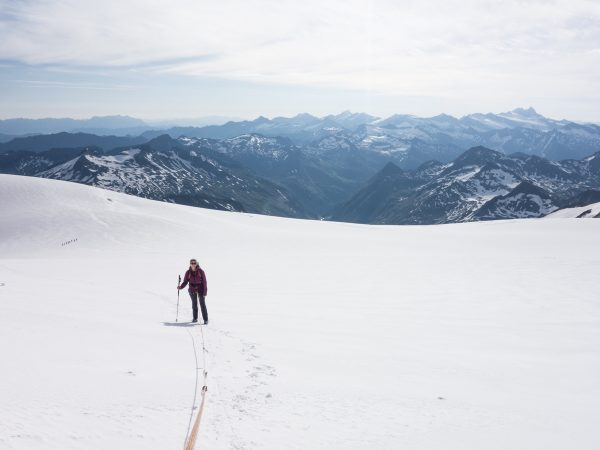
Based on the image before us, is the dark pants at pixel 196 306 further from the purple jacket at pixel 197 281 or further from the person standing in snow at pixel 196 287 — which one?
the purple jacket at pixel 197 281

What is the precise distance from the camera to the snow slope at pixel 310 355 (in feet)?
27.2

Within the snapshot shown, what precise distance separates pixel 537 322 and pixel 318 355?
458 inches

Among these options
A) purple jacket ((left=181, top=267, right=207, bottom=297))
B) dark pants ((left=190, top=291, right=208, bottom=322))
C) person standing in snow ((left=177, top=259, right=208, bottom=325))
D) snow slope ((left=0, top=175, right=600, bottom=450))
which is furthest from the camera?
purple jacket ((left=181, top=267, right=207, bottom=297))

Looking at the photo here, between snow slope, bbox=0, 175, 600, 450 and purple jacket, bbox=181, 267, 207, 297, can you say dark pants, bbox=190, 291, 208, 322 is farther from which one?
snow slope, bbox=0, 175, 600, 450

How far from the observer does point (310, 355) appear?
1303 centimetres

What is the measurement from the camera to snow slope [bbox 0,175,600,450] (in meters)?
8.30

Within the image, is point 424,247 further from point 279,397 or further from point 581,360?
point 279,397

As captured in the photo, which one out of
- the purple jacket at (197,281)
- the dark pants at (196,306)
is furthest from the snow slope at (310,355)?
the purple jacket at (197,281)

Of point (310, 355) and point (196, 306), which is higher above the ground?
point (196, 306)

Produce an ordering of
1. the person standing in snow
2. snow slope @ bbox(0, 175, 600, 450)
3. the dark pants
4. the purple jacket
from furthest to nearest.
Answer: the purple jacket, the person standing in snow, the dark pants, snow slope @ bbox(0, 175, 600, 450)

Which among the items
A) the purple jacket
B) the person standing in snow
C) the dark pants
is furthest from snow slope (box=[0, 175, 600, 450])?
the purple jacket

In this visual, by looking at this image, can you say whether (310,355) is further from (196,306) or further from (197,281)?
(197,281)

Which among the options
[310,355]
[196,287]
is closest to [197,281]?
[196,287]

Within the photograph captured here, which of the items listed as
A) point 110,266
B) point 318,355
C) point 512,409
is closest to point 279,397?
point 318,355
